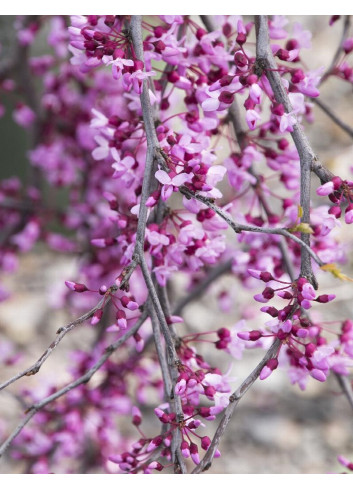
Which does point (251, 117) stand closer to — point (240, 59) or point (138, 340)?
point (240, 59)

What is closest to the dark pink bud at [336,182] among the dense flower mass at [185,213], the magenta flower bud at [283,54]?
the dense flower mass at [185,213]

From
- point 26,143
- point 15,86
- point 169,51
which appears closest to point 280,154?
point 169,51

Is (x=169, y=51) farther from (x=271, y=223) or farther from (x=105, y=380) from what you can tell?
(x=105, y=380)

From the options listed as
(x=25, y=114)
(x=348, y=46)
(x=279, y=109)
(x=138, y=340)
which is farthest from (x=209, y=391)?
(x=25, y=114)

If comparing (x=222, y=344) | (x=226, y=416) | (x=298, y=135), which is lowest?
(x=222, y=344)

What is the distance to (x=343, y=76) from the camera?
127cm

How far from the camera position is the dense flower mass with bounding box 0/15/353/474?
861 mm

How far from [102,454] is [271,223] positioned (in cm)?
114

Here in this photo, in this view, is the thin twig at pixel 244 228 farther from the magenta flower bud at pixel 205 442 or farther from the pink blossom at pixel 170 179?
the magenta flower bud at pixel 205 442

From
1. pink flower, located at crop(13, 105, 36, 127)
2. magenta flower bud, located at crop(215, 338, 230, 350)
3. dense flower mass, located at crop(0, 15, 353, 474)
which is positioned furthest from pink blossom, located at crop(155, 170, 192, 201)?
pink flower, located at crop(13, 105, 36, 127)

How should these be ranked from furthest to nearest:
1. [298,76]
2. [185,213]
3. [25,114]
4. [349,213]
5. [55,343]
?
[25,114]
[185,213]
[298,76]
[349,213]
[55,343]

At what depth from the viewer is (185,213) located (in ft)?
4.14

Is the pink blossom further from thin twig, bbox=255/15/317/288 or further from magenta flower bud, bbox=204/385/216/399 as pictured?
magenta flower bud, bbox=204/385/216/399

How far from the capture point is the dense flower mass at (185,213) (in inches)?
33.9
